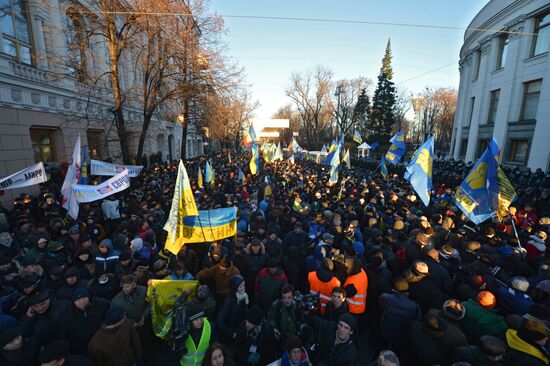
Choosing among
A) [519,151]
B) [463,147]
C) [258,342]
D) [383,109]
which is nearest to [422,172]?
[258,342]

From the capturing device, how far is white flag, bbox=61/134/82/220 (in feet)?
19.8

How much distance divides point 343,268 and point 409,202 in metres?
6.52

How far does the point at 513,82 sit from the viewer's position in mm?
18281

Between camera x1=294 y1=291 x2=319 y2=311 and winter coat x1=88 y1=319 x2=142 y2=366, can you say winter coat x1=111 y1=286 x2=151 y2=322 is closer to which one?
winter coat x1=88 y1=319 x2=142 y2=366

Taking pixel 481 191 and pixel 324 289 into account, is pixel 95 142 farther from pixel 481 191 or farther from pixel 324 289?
pixel 481 191

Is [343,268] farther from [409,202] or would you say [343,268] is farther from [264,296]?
[409,202]

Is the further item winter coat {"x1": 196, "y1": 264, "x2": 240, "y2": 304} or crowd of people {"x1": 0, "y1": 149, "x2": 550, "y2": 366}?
winter coat {"x1": 196, "y1": 264, "x2": 240, "y2": 304}

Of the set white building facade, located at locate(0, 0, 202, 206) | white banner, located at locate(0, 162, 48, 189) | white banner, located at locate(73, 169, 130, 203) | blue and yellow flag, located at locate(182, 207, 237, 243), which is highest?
white building facade, located at locate(0, 0, 202, 206)

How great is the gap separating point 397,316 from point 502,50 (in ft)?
86.5

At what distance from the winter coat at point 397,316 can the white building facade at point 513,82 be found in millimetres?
15548

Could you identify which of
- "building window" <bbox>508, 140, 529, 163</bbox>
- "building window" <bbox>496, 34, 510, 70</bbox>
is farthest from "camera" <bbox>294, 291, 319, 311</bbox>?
"building window" <bbox>496, 34, 510, 70</bbox>

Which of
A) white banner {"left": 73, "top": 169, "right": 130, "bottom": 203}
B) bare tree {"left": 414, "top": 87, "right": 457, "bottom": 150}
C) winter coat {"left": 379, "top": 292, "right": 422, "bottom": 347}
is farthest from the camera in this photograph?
bare tree {"left": 414, "top": 87, "right": 457, "bottom": 150}

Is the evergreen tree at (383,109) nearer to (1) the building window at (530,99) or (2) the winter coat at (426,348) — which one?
(1) the building window at (530,99)

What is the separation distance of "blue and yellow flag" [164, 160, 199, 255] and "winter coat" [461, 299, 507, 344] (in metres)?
3.95
